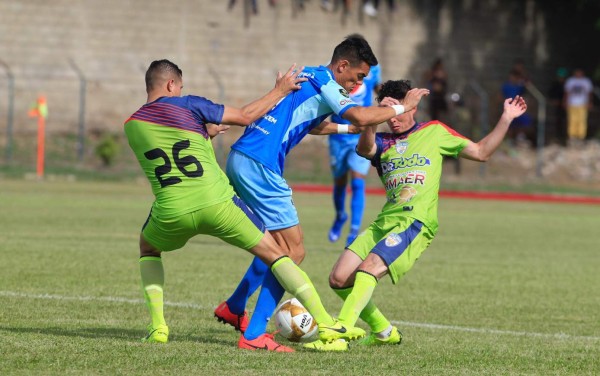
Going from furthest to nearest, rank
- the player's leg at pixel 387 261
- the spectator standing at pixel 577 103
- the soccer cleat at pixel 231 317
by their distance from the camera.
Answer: the spectator standing at pixel 577 103
the soccer cleat at pixel 231 317
the player's leg at pixel 387 261

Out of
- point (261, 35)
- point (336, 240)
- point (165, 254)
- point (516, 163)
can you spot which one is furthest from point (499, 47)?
point (165, 254)

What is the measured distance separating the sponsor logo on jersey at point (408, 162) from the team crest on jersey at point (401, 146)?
6 cm

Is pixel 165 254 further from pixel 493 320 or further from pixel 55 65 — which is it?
pixel 55 65

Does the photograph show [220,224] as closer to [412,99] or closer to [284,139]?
[284,139]

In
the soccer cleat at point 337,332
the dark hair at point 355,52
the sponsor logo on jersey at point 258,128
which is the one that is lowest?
the soccer cleat at point 337,332

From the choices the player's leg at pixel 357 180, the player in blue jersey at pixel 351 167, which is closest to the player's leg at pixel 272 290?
the player in blue jersey at pixel 351 167

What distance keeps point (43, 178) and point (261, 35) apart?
9.90m

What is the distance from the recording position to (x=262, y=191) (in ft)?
27.7

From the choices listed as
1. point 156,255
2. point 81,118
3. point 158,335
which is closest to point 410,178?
point 156,255

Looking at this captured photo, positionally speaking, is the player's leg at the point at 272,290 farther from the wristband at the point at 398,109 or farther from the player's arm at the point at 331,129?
the wristband at the point at 398,109

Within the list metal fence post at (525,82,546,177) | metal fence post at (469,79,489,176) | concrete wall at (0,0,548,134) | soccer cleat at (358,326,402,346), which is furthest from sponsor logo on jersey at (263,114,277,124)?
metal fence post at (525,82,546,177)

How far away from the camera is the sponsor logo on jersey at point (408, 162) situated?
8.90 metres

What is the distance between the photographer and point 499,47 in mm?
41781

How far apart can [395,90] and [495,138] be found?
0.80 meters
